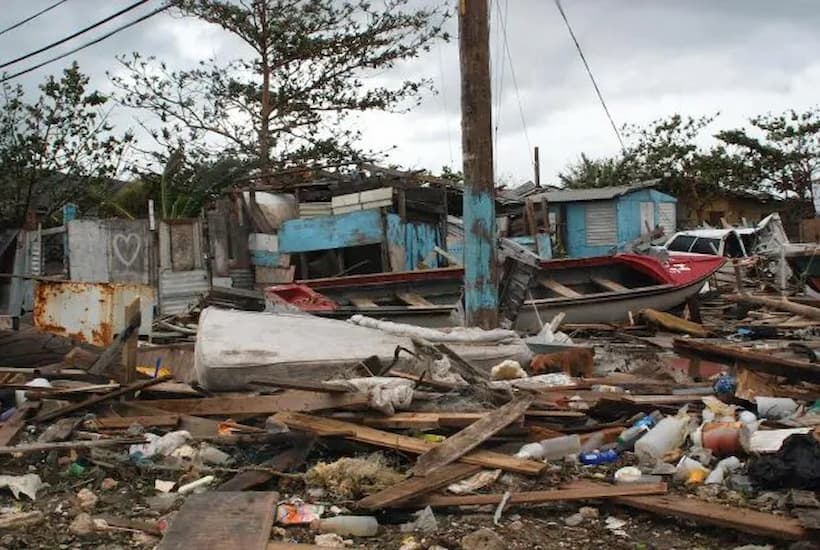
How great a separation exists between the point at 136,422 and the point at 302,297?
5.84 meters

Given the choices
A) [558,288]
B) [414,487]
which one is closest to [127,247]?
[558,288]

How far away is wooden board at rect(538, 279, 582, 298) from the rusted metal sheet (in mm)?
6182

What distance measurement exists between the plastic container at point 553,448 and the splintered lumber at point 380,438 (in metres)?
0.26

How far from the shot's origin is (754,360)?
6266 millimetres

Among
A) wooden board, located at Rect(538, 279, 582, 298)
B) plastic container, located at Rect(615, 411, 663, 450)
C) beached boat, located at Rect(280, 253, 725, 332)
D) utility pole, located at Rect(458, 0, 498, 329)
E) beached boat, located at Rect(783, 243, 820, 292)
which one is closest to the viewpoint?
plastic container, located at Rect(615, 411, 663, 450)

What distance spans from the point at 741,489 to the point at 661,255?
33.9 feet

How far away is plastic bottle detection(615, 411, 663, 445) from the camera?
4.96 metres

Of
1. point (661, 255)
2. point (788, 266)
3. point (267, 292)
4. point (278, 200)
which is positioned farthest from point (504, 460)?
point (788, 266)

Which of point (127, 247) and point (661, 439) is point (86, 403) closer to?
point (661, 439)

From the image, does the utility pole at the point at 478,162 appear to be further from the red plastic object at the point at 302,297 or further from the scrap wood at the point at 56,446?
the scrap wood at the point at 56,446

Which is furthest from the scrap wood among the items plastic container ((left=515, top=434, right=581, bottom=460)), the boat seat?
the boat seat

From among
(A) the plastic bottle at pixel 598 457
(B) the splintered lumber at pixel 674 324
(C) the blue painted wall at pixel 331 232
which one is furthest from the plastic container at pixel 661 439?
(C) the blue painted wall at pixel 331 232

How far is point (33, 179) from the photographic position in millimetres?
18859

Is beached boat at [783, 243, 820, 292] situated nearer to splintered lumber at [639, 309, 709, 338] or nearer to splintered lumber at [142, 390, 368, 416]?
splintered lumber at [639, 309, 709, 338]
